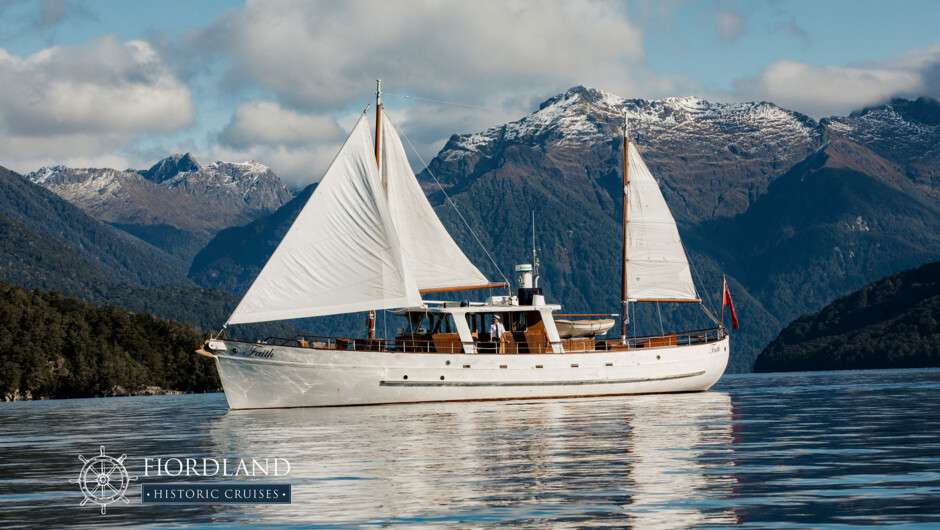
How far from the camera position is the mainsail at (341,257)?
52969mm

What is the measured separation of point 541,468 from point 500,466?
1.17 m

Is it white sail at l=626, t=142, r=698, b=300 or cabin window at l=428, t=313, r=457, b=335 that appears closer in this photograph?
cabin window at l=428, t=313, r=457, b=335

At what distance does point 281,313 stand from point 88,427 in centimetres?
1048

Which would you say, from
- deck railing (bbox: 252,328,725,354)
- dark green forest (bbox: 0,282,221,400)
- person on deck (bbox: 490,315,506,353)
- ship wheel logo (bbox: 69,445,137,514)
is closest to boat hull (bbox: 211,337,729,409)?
deck railing (bbox: 252,328,725,354)

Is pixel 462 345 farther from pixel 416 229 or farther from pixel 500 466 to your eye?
pixel 500 466

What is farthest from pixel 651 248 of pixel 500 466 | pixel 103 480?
pixel 103 480

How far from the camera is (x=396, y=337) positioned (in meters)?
57.5

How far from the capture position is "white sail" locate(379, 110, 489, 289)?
58875 millimetres

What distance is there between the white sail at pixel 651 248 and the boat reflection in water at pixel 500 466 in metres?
23.1

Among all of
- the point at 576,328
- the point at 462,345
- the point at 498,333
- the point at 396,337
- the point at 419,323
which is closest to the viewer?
the point at 462,345

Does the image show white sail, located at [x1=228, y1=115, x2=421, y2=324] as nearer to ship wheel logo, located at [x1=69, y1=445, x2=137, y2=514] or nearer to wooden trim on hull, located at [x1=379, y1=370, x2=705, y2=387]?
wooden trim on hull, located at [x1=379, y1=370, x2=705, y2=387]

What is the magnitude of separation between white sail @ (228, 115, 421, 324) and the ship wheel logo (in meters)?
23.1

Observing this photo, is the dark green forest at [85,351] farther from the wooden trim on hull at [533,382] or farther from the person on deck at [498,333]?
the person on deck at [498,333]

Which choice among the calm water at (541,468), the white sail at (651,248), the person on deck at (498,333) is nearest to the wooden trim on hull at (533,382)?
the person on deck at (498,333)
